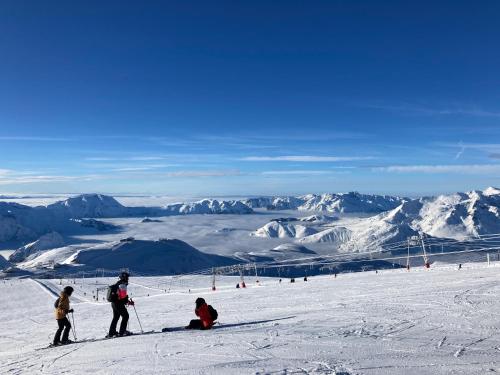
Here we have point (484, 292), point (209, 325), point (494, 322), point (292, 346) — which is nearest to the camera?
A: point (292, 346)

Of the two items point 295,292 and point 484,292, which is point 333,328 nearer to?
point 484,292

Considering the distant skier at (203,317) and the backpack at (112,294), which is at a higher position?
the backpack at (112,294)

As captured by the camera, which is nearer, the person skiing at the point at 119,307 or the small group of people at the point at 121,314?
the small group of people at the point at 121,314

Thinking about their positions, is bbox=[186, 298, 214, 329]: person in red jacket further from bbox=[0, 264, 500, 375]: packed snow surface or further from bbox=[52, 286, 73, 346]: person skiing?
bbox=[52, 286, 73, 346]: person skiing

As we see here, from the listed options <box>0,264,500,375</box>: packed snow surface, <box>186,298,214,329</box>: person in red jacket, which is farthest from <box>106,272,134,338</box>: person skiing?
<box>186,298,214,329</box>: person in red jacket

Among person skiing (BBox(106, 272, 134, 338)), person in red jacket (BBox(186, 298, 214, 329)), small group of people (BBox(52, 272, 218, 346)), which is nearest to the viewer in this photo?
person in red jacket (BBox(186, 298, 214, 329))

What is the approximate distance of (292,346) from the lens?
383 inches

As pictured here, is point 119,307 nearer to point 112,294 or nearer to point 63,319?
point 112,294

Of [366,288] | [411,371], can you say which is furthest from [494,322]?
[366,288]

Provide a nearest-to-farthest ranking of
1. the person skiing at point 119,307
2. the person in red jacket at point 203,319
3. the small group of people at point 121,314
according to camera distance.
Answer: the person in red jacket at point 203,319
the small group of people at point 121,314
the person skiing at point 119,307

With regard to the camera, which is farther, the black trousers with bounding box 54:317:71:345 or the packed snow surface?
the black trousers with bounding box 54:317:71:345

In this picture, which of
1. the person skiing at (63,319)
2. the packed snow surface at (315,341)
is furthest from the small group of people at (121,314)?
the packed snow surface at (315,341)

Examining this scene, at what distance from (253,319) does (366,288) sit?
8.16 m

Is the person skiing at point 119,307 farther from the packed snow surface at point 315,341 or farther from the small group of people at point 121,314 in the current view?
the packed snow surface at point 315,341
